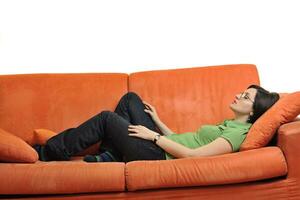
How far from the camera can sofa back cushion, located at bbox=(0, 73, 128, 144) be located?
243cm

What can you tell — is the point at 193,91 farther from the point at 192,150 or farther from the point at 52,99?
the point at 52,99

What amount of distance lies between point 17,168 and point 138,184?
1.88ft

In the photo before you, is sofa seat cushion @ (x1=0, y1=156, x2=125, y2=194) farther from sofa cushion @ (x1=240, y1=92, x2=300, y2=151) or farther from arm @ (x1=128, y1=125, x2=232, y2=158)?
sofa cushion @ (x1=240, y1=92, x2=300, y2=151)

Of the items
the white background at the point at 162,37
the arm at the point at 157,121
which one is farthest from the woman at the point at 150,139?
the white background at the point at 162,37

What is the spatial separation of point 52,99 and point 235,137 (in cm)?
122

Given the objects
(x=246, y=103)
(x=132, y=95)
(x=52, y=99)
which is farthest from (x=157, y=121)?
(x=52, y=99)

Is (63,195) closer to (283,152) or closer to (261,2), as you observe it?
(283,152)

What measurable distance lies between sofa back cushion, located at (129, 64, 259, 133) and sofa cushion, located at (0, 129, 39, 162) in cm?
89

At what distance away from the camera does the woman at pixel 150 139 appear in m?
1.95

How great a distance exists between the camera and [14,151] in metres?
1.79

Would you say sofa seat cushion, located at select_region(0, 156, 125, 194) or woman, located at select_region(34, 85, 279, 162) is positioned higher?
woman, located at select_region(34, 85, 279, 162)

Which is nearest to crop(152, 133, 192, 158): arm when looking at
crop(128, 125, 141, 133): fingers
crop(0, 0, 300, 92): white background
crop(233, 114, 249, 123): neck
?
crop(128, 125, 141, 133): fingers

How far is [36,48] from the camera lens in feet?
9.02

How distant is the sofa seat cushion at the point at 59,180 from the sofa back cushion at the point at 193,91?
79cm
